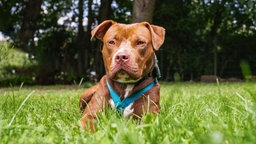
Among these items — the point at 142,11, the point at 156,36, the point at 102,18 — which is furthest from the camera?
the point at 102,18

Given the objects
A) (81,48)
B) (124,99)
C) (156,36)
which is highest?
(156,36)

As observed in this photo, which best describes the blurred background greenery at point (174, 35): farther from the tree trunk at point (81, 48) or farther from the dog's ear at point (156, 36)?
the dog's ear at point (156, 36)

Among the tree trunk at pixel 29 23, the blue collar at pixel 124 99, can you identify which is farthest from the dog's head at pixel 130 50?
the tree trunk at pixel 29 23

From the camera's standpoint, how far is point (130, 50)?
3.55 m

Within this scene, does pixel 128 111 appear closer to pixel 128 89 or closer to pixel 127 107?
pixel 127 107

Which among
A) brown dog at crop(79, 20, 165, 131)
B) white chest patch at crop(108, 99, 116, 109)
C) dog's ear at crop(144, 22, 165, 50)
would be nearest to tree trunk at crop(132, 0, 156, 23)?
dog's ear at crop(144, 22, 165, 50)

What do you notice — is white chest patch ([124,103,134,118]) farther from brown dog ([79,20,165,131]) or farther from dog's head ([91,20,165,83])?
dog's head ([91,20,165,83])

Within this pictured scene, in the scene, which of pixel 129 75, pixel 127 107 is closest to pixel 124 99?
pixel 127 107

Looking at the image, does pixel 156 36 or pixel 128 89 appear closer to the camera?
pixel 128 89

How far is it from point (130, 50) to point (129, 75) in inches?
8.6

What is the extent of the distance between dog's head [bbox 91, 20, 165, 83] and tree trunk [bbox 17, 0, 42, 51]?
47.6 ft

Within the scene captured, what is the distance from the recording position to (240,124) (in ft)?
9.02

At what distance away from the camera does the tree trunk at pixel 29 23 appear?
18.1m

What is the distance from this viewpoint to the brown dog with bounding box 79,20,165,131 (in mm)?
3529
